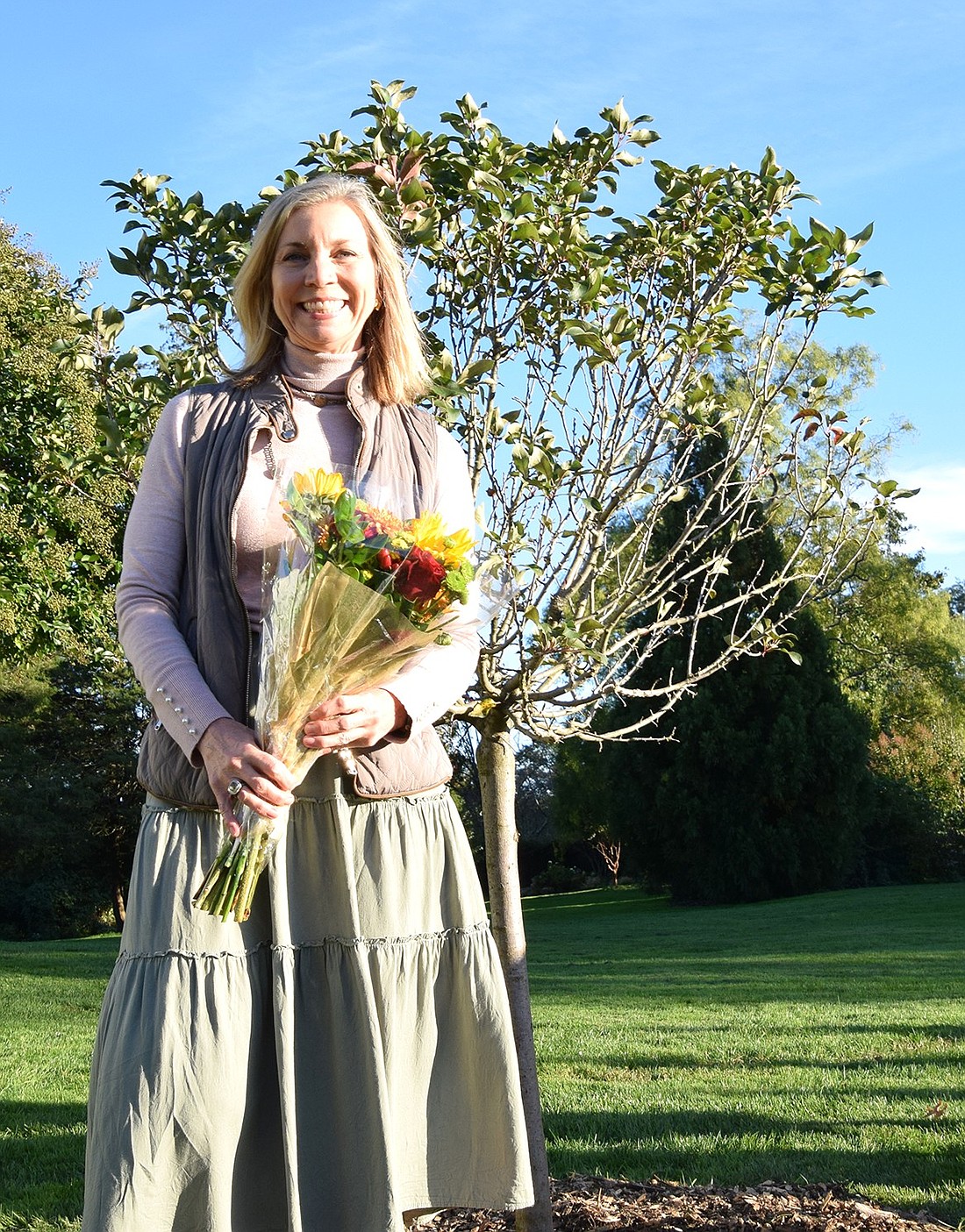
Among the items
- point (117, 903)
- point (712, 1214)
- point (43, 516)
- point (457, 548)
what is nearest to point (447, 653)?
point (457, 548)

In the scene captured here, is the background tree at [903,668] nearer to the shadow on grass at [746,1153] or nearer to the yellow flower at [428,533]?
the shadow on grass at [746,1153]

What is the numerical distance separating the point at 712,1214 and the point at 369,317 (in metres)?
2.97

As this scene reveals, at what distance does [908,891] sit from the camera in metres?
22.1

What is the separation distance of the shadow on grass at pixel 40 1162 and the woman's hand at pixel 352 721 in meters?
2.33

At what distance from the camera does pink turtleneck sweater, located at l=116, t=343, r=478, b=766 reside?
2141mm

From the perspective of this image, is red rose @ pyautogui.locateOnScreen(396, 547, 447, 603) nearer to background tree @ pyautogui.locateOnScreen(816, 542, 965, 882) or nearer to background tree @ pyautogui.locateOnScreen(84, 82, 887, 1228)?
background tree @ pyautogui.locateOnScreen(84, 82, 887, 1228)

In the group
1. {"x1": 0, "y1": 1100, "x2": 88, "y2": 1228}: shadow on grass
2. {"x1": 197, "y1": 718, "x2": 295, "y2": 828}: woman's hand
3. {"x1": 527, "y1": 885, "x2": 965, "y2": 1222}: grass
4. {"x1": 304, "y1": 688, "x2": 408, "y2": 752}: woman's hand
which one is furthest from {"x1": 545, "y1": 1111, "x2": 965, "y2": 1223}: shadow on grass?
{"x1": 197, "y1": 718, "x2": 295, "y2": 828}: woman's hand

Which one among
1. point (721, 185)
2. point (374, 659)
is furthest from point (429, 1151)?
point (721, 185)

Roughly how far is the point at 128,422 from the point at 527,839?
35078 mm

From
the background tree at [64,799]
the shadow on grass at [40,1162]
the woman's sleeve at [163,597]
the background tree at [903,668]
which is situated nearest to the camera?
the woman's sleeve at [163,597]

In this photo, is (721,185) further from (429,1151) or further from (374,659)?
(429,1151)

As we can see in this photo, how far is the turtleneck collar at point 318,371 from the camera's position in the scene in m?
2.47

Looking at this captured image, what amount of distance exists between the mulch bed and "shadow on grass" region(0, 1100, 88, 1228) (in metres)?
1.46

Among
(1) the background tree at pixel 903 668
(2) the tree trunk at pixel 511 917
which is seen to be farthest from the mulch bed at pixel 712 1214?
(1) the background tree at pixel 903 668
